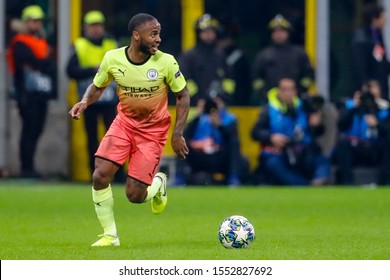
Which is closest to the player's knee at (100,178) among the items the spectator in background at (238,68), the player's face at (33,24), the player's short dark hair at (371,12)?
the player's face at (33,24)

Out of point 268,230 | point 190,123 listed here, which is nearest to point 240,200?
point 190,123

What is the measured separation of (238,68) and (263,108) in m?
1.77

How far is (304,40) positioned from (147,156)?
11.4 m

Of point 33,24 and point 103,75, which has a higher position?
point 103,75

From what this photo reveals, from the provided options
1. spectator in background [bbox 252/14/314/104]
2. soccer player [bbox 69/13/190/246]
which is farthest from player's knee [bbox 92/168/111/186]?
spectator in background [bbox 252/14/314/104]

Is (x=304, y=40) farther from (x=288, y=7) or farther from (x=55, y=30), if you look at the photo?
(x=55, y=30)

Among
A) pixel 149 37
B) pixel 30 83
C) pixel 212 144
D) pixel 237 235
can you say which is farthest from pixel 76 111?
pixel 30 83

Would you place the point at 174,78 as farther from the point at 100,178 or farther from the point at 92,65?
the point at 92,65

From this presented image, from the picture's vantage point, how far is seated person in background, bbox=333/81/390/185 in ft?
74.4

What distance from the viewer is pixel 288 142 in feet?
74.1

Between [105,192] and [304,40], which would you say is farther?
[304,40]

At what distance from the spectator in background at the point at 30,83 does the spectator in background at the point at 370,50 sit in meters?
4.61

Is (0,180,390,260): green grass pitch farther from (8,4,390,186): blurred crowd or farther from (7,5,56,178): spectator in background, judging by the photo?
(8,4,390,186): blurred crowd

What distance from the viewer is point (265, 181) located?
2291 cm
